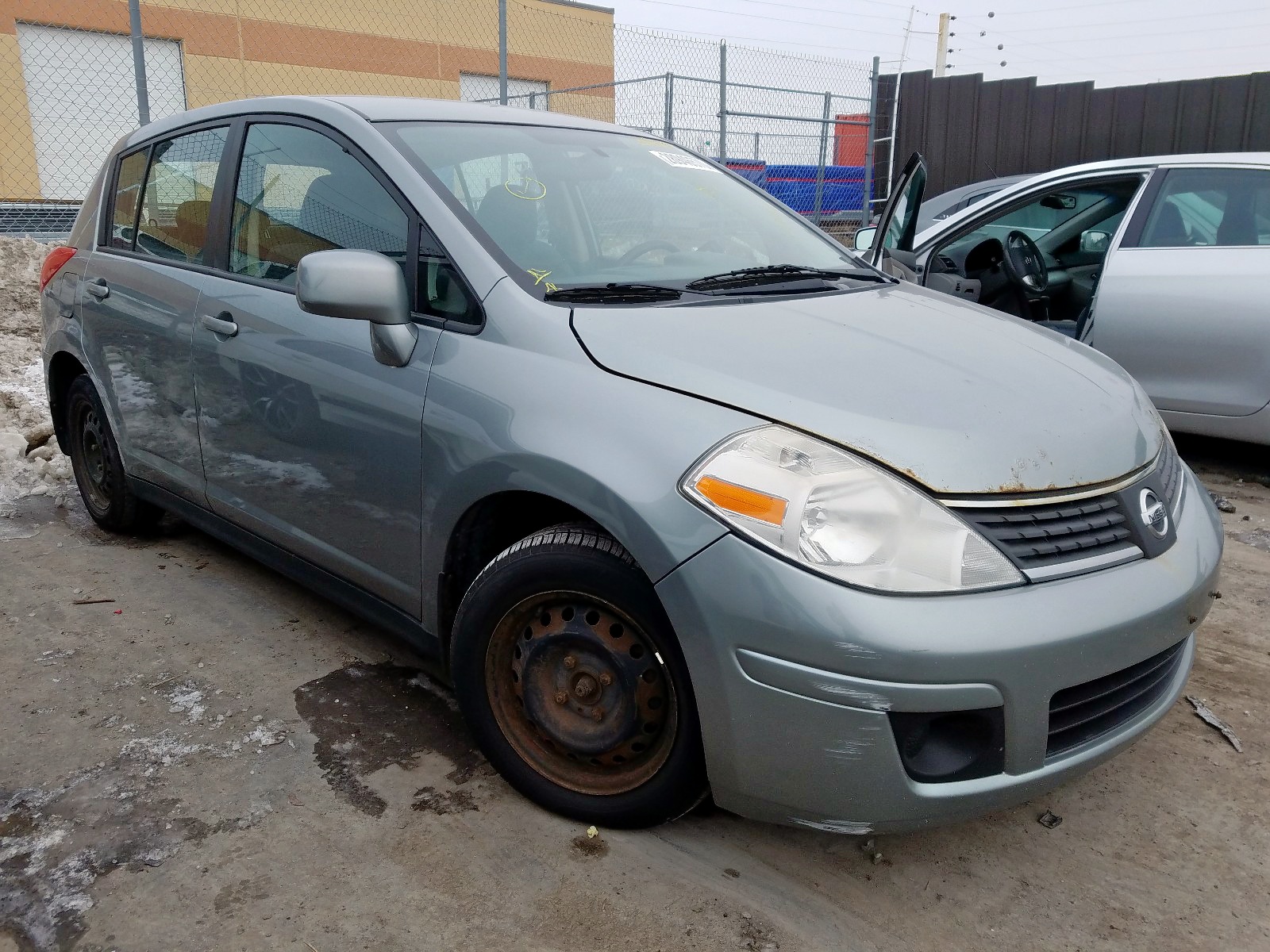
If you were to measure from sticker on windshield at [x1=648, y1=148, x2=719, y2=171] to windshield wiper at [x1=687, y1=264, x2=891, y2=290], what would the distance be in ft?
1.96

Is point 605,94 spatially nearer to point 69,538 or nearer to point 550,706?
point 69,538

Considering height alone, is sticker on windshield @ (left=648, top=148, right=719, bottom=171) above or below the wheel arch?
above

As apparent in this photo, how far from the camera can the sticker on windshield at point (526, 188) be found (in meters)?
2.70

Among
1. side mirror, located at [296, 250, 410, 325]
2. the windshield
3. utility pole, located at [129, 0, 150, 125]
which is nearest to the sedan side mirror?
side mirror, located at [296, 250, 410, 325]

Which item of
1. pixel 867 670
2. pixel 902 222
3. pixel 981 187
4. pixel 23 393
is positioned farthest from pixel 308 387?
pixel 981 187

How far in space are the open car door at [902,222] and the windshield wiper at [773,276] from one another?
50 cm

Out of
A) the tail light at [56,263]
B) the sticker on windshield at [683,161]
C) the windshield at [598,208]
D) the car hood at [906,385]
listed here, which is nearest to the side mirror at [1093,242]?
the windshield at [598,208]

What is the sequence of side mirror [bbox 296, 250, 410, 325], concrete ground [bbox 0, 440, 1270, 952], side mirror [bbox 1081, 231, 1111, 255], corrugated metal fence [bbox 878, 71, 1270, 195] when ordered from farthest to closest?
corrugated metal fence [bbox 878, 71, 1270, 195] < side mirror [bbox 1081, 231, 1111, 255] < side mirror [bbox 296, 250, 410, 325] < concrete ground [bbox 0, 440, 1270, 952]

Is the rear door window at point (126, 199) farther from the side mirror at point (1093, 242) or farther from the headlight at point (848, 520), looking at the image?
the side mirror at point (1093, 242)

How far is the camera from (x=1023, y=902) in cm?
207

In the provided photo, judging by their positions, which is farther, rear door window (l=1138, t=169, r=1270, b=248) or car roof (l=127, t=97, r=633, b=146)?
rear door window (l=1138, t=169, r=1270, b=248)

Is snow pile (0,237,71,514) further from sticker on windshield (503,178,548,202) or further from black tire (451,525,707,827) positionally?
black tire (451,525,707,827)

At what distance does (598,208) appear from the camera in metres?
2.80

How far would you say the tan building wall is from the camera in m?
17.2
